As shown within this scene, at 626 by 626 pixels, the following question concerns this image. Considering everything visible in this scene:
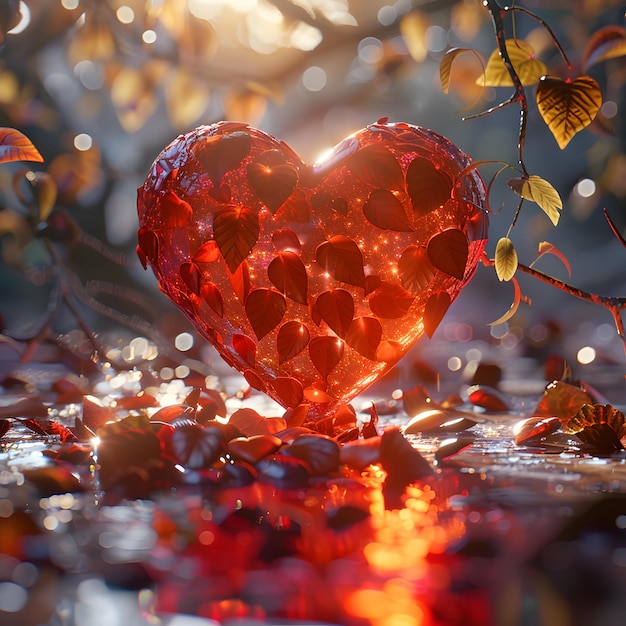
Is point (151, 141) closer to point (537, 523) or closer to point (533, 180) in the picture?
point (533, 180)

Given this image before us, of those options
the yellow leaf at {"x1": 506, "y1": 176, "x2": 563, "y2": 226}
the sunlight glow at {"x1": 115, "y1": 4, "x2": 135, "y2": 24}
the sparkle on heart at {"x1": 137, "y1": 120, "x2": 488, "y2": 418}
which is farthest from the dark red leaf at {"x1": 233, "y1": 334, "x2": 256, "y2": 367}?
the sunlight glow at {"x1": 115, "y1": 4, "x2": 135, "y2": 24}

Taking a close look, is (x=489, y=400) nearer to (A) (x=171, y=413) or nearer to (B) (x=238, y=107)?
A: (A) (x=171, y=413)

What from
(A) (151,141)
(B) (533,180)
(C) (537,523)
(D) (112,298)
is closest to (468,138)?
(A) (151,141)

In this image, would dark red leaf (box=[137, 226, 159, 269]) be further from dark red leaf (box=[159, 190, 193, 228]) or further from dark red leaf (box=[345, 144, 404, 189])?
dark red leaf (box=[345, 144, 404, 189])

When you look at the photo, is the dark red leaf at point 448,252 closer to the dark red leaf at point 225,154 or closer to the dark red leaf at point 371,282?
the dark red leaf at point 371,282

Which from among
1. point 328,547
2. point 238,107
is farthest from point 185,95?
point 328,547
